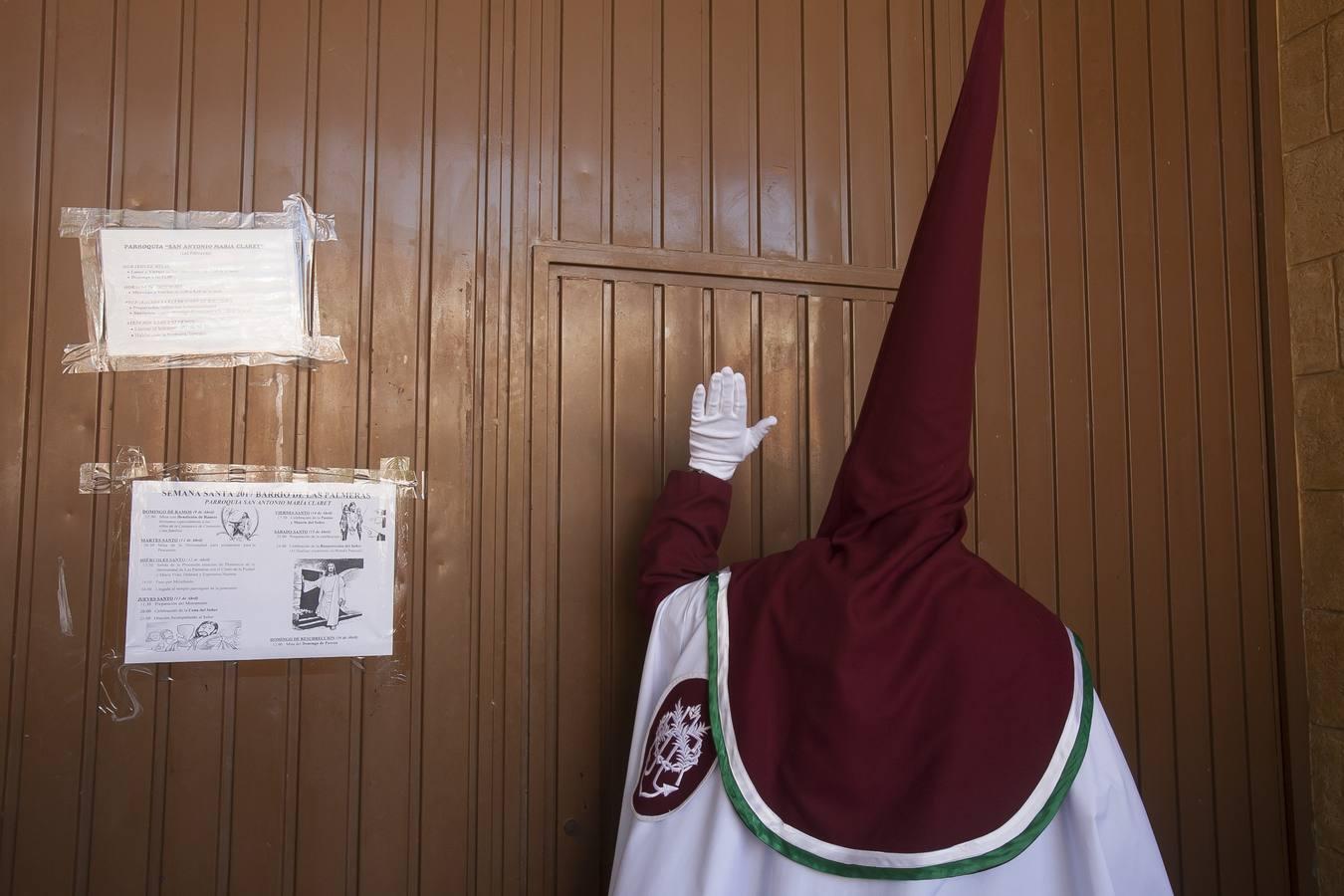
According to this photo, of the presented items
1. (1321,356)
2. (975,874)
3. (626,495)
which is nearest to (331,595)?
(626,495)

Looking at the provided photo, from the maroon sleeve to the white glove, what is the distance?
29 mm

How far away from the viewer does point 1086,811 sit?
1.10m

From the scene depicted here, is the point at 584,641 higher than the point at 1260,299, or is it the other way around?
the point at 1260,299

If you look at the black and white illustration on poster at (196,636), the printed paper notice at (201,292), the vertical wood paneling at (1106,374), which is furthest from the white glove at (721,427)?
the vertical wood paneling at (1106,374)

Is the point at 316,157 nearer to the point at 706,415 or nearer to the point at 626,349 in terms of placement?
the point at 626,349

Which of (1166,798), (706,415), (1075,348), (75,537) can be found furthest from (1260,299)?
(75,537)

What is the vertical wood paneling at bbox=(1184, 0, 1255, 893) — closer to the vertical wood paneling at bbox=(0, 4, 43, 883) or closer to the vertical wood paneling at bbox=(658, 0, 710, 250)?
the vertical wood paneling at bbox=(658, 0, 710, 250)

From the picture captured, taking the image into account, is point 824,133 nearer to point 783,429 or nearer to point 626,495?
point 783,429

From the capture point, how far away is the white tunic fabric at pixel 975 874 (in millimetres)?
1116

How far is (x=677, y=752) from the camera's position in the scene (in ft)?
4.10

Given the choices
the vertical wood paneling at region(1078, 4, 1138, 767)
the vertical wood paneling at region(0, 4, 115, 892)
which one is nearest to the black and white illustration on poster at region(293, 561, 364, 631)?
the vertical wood paneling at region(0, 4, 115, 892)

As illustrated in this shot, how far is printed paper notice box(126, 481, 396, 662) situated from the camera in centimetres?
153

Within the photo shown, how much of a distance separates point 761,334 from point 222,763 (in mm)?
1205

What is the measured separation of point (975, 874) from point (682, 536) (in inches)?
24.9
